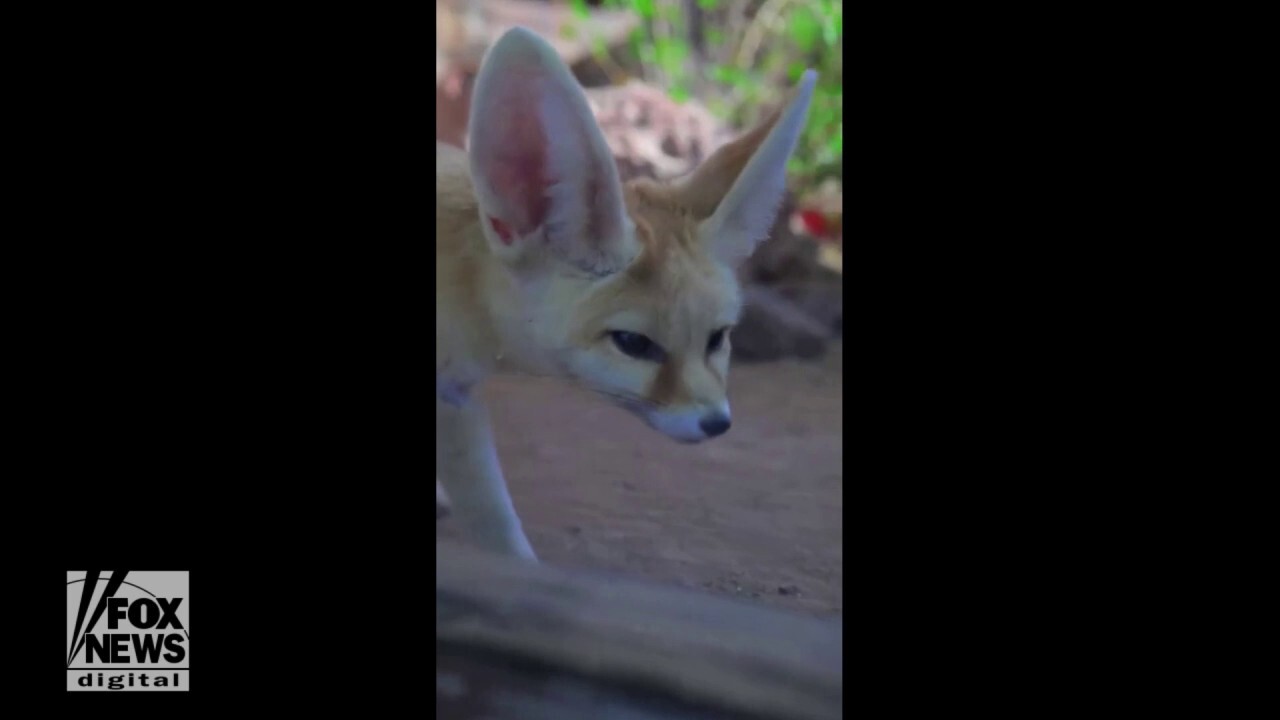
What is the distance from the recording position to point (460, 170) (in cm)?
165

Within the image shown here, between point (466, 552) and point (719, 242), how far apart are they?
0.65 metres

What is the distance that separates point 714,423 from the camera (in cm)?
157

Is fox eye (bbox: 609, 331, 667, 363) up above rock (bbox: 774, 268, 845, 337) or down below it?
below

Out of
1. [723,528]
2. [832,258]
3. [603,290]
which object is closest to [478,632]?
[723,528]

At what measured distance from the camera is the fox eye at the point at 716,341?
1577mm

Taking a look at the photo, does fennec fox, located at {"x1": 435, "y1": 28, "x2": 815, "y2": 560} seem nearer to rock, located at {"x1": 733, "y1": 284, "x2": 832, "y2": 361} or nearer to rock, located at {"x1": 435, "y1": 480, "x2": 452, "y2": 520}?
rock, located at {"x1": 733, "y1": 284, "x2": 832, "y2": 361}

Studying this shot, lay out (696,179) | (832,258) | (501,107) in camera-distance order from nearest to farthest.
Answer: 1. (501,107)
2. (696,179)
3. (832,258)

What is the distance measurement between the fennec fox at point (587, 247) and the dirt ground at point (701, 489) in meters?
0.06

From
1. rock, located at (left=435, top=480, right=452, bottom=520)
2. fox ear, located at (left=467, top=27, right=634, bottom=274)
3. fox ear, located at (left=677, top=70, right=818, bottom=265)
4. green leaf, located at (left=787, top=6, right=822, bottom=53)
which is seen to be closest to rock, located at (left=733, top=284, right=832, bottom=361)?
fox ear, located at (left=677, top=70, right=818, bottom=265)

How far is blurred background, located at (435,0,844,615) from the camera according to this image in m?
1.63
